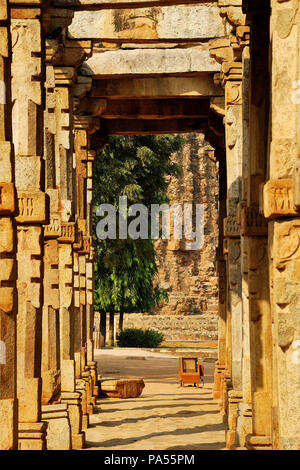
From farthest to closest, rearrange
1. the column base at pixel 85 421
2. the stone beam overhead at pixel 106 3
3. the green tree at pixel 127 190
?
the green tree at pixel 127 190 → the column base at pixel 85 421 → the stone beam overhead at pixel 106 3

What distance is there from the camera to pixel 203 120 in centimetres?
1881

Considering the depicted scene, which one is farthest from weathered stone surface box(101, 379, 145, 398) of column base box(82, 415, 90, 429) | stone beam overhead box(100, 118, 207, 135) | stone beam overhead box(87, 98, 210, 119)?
stone beam overhead box(87, 98, 210, 119)

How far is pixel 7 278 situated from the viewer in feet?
20.8

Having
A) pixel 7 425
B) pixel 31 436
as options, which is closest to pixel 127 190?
pixel 31 436

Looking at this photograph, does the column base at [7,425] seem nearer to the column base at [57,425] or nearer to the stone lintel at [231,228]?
the column base at [57,425]

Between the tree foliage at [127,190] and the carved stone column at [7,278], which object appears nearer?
the carved stone column at [7,278]

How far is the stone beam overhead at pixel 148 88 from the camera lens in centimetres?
1575

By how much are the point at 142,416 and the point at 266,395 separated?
27.5ft

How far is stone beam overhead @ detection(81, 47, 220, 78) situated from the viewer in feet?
48.9

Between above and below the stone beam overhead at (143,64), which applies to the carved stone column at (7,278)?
below

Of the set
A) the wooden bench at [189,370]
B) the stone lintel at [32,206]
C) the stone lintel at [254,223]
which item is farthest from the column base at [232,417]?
the wooden bench at [189,370]

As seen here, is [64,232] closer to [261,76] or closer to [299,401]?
[261,76]

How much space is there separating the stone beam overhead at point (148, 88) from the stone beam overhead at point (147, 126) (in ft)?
10.4

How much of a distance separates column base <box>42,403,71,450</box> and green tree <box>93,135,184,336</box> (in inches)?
640
